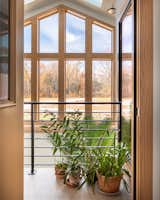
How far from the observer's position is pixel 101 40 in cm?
472

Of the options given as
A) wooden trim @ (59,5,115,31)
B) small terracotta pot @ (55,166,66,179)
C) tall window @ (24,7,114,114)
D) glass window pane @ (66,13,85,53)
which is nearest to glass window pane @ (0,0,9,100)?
small terracotta pot @ (55,166,66,179)

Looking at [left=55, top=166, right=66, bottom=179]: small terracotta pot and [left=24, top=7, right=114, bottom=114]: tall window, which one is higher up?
[left=24, top=7, right=114, bottom=114]: tall window

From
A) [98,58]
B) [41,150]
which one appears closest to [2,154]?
[41,150]

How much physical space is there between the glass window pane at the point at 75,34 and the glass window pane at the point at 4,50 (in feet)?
12.4

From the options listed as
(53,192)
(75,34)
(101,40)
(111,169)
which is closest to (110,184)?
(111,169)

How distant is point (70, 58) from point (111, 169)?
3.16 m

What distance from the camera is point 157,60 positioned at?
1.35 meters

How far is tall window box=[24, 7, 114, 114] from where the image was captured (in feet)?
15.3

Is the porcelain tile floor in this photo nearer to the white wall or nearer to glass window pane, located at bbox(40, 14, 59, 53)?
the white wall

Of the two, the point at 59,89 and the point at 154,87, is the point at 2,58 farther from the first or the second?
the point at 59,89

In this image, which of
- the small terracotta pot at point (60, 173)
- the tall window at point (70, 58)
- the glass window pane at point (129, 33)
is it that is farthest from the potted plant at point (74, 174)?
the tall window at point (70, 58)

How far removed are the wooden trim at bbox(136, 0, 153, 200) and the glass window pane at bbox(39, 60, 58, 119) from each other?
11.0 ft

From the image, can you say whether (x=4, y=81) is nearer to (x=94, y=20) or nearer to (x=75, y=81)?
(x=75, y=81)

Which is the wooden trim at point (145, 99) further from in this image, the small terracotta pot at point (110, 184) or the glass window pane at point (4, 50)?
the glass window pane at point (4, 50)
